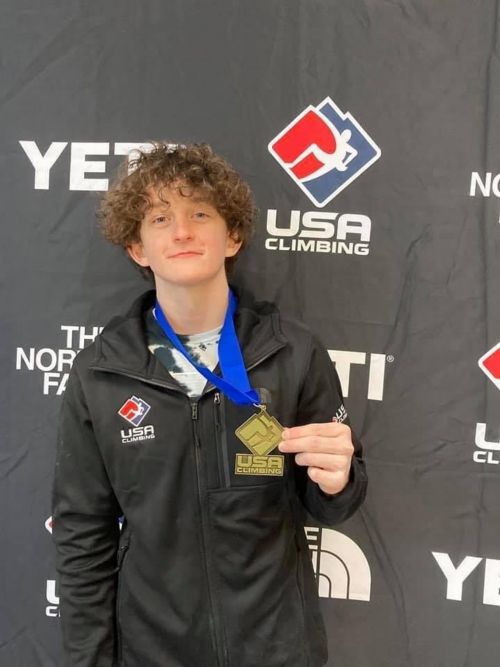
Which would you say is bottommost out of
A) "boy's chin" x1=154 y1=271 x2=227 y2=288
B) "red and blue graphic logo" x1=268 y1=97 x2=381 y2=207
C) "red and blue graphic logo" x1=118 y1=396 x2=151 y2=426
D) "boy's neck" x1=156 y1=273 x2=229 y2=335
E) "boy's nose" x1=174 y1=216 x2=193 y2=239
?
"red and blue graphic logo" x1=118 y1=396 x2=151 y2=426

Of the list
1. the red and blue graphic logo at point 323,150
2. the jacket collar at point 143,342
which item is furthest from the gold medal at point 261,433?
the red and blue graphic logo at point 323,150

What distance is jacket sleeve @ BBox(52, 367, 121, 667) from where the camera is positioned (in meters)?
0.95

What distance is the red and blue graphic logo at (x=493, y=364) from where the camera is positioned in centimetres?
111

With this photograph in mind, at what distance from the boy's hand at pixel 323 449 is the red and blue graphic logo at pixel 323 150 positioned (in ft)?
1.62

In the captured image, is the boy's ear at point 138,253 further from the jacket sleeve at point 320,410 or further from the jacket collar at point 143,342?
the jacket sleeve at point 320,410

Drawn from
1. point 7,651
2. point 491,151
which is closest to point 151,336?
point 491,151

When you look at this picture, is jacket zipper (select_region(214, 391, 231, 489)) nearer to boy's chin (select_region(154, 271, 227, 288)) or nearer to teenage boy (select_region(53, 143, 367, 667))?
teenage boy (select_region(53, 143, 367, 667))

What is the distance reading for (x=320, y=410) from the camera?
37.8 inches

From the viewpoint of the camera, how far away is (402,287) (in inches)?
44.1

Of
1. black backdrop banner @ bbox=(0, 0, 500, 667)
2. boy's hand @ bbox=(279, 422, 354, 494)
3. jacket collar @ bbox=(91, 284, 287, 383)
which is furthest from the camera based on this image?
black backdrop banner @ bbox=(0, 0, 500, 667)

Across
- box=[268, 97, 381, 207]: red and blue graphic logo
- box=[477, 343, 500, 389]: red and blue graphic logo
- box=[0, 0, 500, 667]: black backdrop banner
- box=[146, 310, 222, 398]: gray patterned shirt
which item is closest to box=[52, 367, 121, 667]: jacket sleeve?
box=[146, 310, 222, 398]: gray patterned shirt

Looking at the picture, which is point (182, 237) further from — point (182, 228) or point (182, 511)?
point (182, 511)

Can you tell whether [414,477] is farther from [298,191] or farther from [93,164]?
[93,164]

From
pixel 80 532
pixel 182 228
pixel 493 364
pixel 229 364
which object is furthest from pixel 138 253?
pixel 493 364
